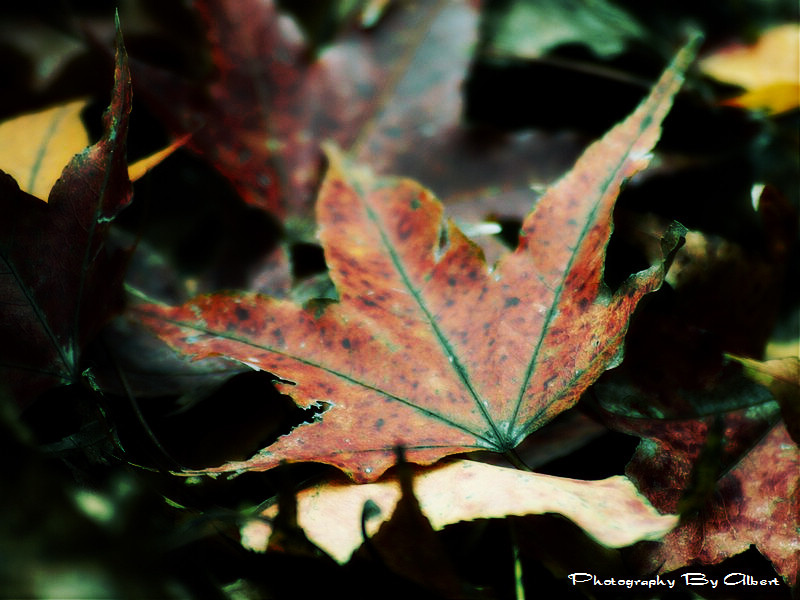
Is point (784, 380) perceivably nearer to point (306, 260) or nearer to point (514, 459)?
point (514, 459)

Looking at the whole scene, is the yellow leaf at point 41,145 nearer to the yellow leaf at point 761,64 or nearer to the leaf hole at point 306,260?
the leaf hole at point 306,260

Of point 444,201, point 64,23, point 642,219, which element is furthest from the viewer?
point 64,23

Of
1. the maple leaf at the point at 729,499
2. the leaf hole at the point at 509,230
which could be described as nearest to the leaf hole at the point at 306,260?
the leaf hole at the point at 509,230

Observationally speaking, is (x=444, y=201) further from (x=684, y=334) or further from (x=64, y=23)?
(x=64, y=23)

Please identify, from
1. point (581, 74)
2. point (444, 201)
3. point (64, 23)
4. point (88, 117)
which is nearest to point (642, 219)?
point (444, 201)

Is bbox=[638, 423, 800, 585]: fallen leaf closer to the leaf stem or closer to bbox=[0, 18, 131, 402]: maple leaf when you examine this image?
the leaf stem

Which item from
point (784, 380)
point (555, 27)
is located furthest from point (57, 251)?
point (555, 27)

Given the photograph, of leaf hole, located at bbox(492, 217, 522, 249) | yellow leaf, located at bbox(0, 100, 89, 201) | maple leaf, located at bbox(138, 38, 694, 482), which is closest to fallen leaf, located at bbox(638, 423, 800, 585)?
maple leaf, located at bbox(138, 38, 694, 482)
